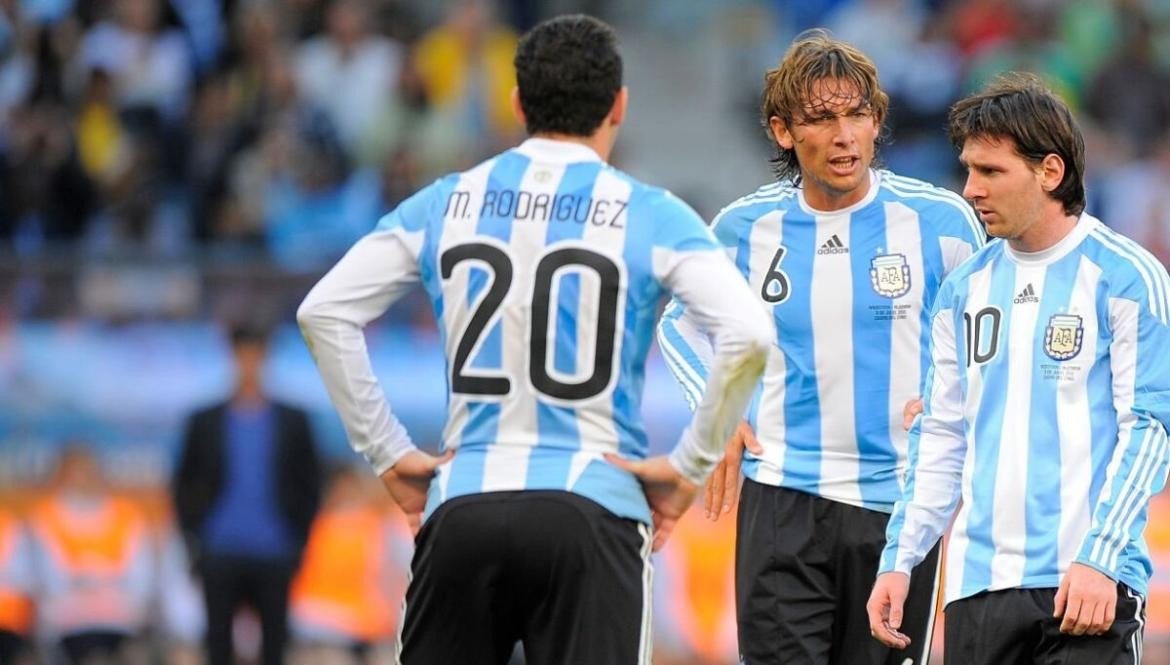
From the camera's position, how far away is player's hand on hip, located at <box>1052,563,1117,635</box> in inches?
191

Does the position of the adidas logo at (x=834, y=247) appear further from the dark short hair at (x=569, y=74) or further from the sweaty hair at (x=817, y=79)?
the dark short hair at (x=569, y=74)

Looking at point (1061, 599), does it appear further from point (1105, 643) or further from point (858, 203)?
point (858, 203)

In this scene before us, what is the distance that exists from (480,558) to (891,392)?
174 cm

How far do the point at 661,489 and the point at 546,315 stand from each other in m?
0.57

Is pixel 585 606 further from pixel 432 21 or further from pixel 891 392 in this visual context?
pixel 432 21

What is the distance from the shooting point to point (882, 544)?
6.04 meters

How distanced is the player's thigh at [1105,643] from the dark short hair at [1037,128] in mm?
1035

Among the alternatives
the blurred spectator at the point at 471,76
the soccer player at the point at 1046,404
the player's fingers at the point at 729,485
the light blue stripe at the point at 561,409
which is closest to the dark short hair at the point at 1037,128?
the soccer player at the point at 1046,404

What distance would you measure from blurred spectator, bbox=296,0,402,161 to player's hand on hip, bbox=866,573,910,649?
352 inches

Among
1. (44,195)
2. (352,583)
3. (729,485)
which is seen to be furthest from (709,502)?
(44,195)

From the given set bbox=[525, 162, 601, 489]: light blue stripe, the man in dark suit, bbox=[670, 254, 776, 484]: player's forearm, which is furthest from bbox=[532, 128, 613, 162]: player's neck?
the man in dark suit

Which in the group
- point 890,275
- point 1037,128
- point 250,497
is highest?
point 1037,128

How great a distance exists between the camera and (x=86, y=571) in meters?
10.9

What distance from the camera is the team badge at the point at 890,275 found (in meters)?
6.05
